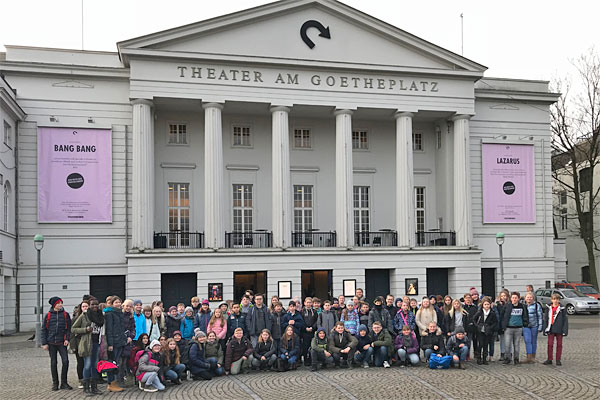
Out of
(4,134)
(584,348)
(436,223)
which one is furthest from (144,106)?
(584,348)

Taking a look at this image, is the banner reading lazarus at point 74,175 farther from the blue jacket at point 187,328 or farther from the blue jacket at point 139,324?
the blue jacket at point 139,324

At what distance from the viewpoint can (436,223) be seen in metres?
36.0

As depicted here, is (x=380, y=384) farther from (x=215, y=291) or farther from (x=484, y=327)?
(x=215, y=291)

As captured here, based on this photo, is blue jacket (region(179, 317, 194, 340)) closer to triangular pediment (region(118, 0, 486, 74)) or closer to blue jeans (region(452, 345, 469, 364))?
blue jeans (region(452, 345, 469, 364))

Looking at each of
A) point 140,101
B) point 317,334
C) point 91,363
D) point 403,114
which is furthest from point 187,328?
point 403,114

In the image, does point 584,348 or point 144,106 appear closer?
point 584,348

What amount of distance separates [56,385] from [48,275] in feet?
58.5

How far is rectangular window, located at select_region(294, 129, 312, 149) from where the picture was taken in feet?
115

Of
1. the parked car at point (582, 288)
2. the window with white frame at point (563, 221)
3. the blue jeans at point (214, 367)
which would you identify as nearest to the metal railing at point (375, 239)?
the parked car at point (582, 288)

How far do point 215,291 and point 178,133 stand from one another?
838 cm

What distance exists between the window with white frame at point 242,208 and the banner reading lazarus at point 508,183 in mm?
12337

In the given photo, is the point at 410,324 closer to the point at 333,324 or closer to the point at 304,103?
the point at 333,324

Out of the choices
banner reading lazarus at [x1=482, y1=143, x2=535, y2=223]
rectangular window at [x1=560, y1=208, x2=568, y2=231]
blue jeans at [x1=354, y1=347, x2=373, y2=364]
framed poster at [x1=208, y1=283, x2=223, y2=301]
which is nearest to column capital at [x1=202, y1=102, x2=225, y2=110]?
framed poster at [x1=208, y1=283, x2=223, y2=301]

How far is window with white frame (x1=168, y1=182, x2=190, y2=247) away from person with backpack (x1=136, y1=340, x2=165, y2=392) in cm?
1914
